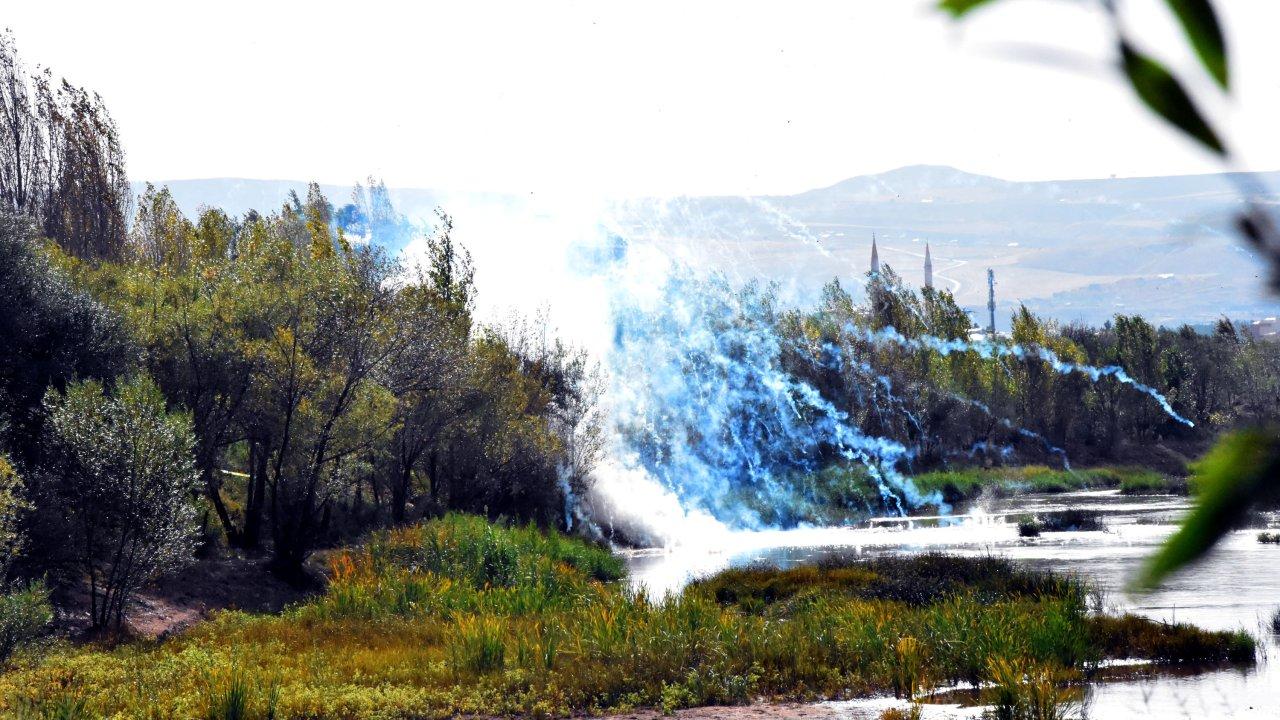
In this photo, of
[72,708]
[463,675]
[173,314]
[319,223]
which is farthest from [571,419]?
[72,708]

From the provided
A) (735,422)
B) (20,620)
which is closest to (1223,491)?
(20,620)

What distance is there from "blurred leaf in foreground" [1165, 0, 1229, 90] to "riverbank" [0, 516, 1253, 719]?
17.6 meters

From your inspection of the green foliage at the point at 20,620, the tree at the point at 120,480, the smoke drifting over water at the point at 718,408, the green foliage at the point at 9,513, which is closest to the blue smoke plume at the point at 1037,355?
the smoke drifting over water at the point at 718,408

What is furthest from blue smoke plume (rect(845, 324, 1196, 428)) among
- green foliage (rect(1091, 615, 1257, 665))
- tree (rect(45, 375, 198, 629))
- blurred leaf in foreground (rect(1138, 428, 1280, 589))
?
blurred leaf in foreground (rect(1138, 428, 1280, 589))

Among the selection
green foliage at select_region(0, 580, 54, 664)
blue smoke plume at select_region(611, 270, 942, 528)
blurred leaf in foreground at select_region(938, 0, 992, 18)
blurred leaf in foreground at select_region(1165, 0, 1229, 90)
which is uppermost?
blurred leaf in foreground at select_region(938, 0, 992, 18)

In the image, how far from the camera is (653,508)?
63375 millimetres

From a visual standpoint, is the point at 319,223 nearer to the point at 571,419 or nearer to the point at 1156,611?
the point at 571,419

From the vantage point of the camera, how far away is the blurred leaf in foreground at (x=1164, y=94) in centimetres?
94

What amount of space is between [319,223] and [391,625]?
36973mm

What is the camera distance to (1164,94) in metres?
0.96

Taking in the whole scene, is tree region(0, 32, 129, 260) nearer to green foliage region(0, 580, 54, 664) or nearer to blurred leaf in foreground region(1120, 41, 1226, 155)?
green foliage region(0, 580, 54, 664)

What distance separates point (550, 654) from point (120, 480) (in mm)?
11529

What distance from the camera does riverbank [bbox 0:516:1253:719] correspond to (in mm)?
18719

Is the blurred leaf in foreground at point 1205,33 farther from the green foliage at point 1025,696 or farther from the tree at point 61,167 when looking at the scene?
the tree at point 61,167
